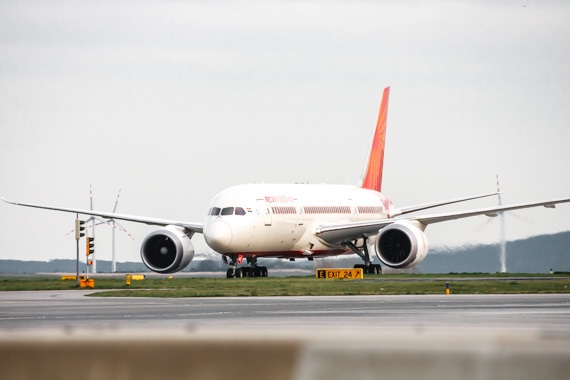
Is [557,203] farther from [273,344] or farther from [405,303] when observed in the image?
[273,344]

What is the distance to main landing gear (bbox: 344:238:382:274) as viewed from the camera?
85.9m

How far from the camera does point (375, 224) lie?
8112 centimetres

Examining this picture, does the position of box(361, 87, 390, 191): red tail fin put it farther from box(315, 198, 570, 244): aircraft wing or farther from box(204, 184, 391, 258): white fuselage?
box(315, 198, 570, 244): aircraft wing

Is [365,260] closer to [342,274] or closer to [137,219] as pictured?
A: [342,274]

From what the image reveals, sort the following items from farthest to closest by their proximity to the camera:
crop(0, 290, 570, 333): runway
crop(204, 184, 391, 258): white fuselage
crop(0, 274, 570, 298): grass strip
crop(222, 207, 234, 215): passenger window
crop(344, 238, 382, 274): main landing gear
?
crop(344, 238, 382, 274): main landing gear → crop(222, 207, 234, 215): passenger window → crop(204, 184, 391, 258): white fuselage → crop(0, 274, 570, 298): grass strip → crop(0, 290, 570, 333): runway

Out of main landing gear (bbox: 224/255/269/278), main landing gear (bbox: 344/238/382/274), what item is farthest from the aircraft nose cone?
main landing gear (bbox: 344/238/382/274)

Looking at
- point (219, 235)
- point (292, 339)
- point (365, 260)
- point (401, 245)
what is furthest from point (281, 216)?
point (292, 339)

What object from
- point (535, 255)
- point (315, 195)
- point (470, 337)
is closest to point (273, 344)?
point (470, 337)

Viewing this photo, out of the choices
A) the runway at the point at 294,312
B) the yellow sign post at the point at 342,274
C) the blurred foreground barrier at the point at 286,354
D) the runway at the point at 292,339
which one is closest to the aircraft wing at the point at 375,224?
the yellow sign post at the point at 342,274

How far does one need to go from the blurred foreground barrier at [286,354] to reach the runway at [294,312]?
303 cm

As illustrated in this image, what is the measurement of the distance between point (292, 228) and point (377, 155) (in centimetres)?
1808

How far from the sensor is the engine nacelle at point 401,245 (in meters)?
75.3

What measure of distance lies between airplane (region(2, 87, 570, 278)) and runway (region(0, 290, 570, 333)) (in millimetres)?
23856

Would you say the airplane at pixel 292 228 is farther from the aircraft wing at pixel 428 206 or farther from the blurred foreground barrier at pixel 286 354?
the blurred foreground barrier at pixel 286 354
